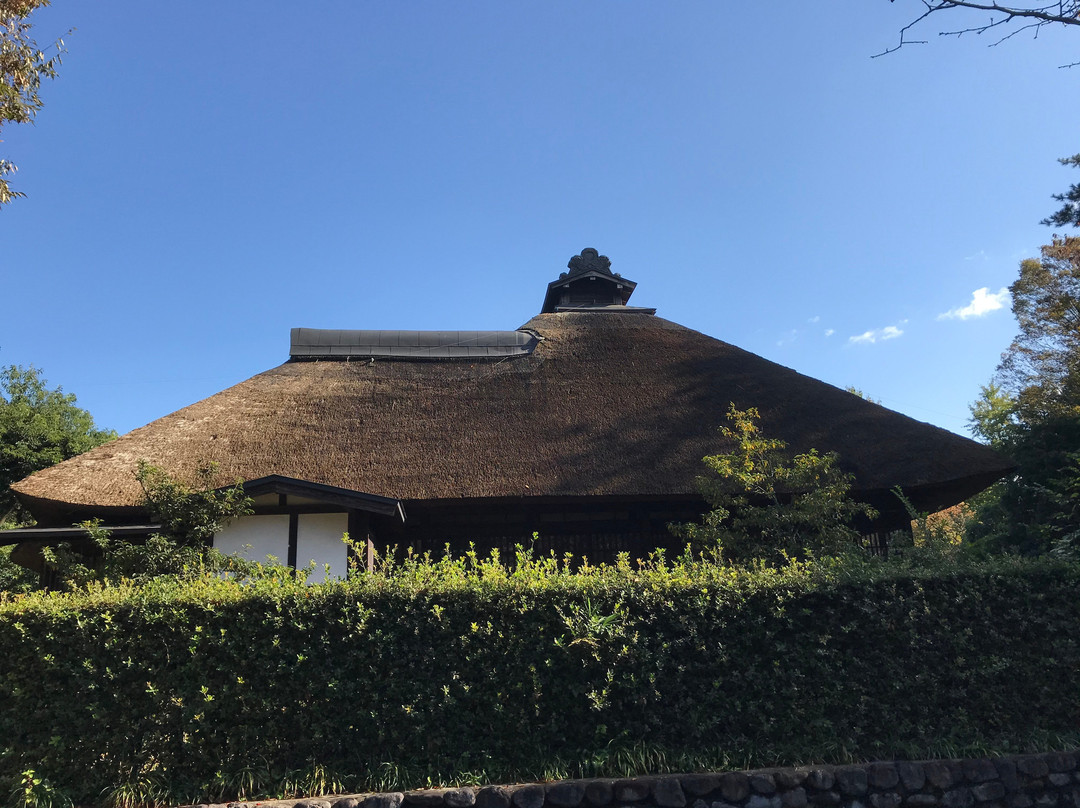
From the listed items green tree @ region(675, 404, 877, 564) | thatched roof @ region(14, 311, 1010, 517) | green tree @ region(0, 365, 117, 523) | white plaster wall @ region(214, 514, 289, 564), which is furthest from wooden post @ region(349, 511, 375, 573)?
green tree @ region(0, 365, 117, 523)

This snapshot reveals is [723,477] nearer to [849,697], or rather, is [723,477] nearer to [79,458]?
[849,697]

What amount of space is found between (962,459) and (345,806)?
910cm

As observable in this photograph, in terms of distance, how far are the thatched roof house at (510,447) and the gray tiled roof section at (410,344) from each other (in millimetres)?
611

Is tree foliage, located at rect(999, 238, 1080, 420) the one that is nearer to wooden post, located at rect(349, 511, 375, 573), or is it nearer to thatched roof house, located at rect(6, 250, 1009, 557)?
thatched roof house, located at rect(6, 250, 1009, 557)

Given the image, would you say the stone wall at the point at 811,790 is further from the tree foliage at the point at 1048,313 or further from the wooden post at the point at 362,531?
the tree foliage at the point at 1048,313

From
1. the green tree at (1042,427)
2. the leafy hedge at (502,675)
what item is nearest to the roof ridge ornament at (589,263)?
the green tree at (1042,427)

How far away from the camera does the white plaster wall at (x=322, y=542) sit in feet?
29.7

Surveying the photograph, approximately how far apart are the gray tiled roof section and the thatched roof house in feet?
2.00

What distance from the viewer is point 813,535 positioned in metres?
8.38

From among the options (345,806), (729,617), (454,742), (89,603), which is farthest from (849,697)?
(89,603)

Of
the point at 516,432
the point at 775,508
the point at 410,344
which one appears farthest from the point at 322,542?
the point at 410,344

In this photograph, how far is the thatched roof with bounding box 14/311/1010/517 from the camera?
31.6 ft

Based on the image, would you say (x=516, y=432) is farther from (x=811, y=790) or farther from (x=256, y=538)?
(x=811, y=790)

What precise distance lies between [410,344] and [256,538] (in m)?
6.28
